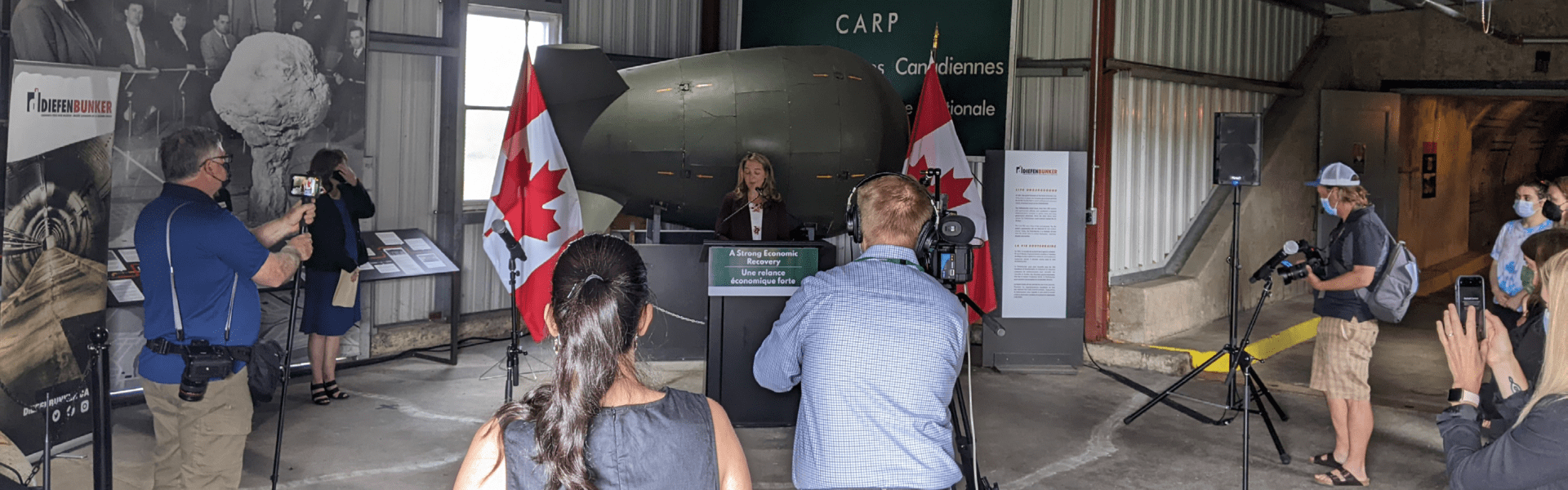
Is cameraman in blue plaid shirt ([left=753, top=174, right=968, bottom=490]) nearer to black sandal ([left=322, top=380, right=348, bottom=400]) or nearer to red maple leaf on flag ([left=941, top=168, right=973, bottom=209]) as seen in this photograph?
black sandal ([left=322, top=380, right=348, bottom=400])

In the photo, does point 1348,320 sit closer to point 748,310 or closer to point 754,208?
point 748,310

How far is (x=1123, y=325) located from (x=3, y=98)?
→ 24.7 feet

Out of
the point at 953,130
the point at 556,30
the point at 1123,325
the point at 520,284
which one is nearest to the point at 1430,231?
the point at 1123,325

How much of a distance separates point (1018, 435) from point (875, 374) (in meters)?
4.13

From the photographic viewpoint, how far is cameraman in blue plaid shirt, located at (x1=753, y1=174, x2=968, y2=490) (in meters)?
2.70

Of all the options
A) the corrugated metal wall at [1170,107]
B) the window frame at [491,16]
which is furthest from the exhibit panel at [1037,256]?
the window frame at [491,16]

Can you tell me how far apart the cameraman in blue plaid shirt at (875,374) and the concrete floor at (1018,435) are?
2.88 meters

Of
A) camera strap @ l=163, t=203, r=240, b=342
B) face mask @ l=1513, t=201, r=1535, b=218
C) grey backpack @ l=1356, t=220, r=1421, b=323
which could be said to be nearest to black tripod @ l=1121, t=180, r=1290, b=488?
grey backpack @ l=1356, t=220, r=1421, b=323

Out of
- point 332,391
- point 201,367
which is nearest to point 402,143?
point 332,391

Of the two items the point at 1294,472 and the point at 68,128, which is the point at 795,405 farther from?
the point at 68,128

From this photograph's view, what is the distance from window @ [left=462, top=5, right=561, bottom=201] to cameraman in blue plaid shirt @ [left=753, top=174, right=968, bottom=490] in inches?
270

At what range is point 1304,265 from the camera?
5.59 metres

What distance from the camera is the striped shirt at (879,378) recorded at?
270 centimetres

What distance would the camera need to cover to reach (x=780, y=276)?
6.08 meters
